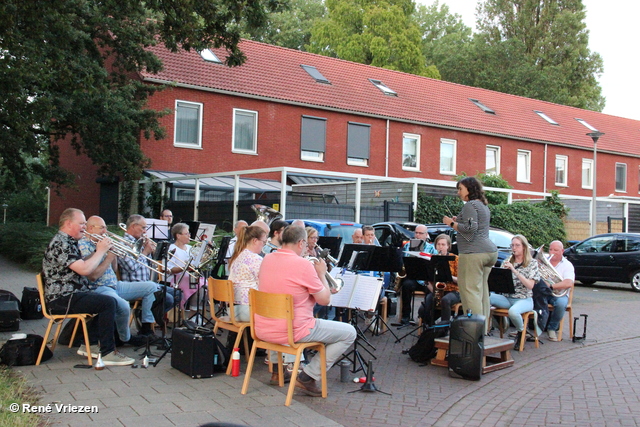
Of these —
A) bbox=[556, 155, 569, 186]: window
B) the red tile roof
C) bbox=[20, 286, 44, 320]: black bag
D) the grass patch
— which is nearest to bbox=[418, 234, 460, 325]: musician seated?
the grass patch

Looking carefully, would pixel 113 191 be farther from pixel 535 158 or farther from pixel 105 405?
pixel 535 158

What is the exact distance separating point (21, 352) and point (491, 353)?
529cm

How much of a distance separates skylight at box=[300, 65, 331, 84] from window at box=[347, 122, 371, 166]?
2606 millimetres

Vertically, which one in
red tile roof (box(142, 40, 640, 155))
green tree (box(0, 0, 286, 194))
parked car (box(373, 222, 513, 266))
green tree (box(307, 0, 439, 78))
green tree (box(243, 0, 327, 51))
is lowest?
parked car (box(373, 222, 513, 266))

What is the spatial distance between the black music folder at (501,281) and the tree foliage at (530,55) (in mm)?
40165

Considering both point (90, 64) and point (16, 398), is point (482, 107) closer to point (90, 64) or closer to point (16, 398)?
point (90, 64)

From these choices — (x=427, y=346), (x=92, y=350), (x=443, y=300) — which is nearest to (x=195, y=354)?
(x=92, y=350)

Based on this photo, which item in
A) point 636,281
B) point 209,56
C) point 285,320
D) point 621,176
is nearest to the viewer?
point 285,320

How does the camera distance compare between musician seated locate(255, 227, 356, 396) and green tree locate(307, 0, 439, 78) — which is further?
green tree locate(307, 0, 439, 78)

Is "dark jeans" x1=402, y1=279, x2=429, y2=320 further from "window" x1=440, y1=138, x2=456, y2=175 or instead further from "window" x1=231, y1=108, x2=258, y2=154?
"window" x1=440, y1=138, x2=456, y2=175

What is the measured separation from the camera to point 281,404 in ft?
19.4

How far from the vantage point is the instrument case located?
9.07m

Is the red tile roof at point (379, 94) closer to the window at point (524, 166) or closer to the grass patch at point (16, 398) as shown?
the window at point (524, 166)

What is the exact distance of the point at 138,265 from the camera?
29.0ft
